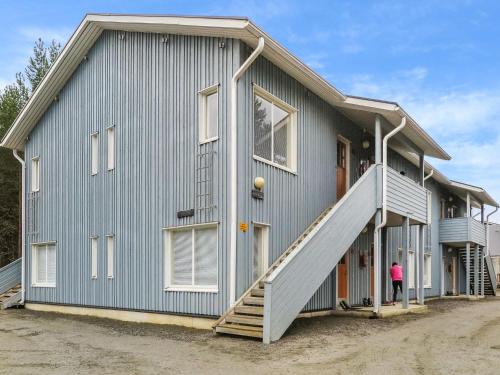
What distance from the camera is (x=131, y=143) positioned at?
14.6m

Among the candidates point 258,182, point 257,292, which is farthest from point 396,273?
point 257,292

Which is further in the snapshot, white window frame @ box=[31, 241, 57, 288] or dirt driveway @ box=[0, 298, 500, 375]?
white window frame @ box=[31, 241, 57, 288]

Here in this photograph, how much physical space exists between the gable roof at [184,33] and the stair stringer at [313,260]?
2.31 m

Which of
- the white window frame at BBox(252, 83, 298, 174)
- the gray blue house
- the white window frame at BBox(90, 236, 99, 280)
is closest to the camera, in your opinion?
the gray blue house

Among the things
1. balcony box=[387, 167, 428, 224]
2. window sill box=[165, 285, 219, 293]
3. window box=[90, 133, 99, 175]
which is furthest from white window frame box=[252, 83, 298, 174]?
window box=[90, 133, 99, 175]

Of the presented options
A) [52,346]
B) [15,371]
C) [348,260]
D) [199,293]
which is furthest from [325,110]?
[15,371]

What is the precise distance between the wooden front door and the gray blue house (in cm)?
6

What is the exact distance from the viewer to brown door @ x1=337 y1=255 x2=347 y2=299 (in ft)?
52.1

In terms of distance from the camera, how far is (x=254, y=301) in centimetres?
1078

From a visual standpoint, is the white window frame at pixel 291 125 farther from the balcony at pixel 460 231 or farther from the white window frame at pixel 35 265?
the balcony at pixel 460 231

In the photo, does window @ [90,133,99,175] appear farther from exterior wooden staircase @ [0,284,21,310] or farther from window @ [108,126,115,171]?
exterior wooden staircase @ [0,284,21,310]

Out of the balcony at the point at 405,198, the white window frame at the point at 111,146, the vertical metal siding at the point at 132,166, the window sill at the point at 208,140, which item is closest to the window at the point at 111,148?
the white window frame at the point at 111,146

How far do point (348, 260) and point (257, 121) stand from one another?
19.4ft

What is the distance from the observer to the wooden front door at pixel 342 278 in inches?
624
